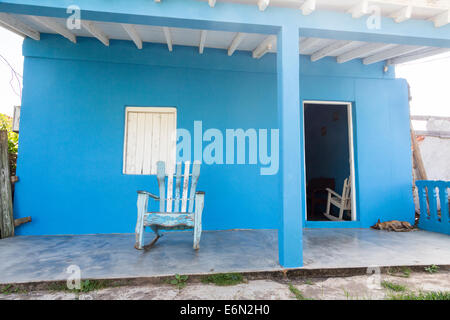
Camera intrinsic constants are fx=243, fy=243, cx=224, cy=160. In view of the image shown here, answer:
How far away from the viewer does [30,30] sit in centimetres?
351

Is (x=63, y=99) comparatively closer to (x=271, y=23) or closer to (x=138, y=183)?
(x=138, y=183)

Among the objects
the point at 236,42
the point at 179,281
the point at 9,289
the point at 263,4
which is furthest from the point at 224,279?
the point at 236,42

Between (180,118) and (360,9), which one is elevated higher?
(360,9)

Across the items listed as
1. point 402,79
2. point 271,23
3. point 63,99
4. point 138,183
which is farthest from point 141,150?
point 402,79

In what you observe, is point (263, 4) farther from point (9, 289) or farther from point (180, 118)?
point (9, 289)

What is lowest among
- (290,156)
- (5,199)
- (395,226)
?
(395,226)

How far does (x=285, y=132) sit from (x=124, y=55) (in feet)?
9.82

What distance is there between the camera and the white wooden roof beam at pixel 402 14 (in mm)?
2491

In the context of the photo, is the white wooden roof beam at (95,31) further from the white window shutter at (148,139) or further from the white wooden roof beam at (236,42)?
the white wooden roof beam at (236,42)

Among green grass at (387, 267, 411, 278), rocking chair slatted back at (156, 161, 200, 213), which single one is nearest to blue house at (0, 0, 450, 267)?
rocking chair slatted back at (156, 161, 200, 213)

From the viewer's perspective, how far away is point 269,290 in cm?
195

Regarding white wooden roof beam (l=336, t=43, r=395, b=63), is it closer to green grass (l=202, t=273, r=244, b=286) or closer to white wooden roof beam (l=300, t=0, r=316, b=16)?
white wooden roof beam (l=300, t=0, r=316, b=16)

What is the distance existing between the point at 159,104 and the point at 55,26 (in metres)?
1.64

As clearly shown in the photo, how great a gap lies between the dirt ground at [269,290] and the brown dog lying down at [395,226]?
195 centimetres
